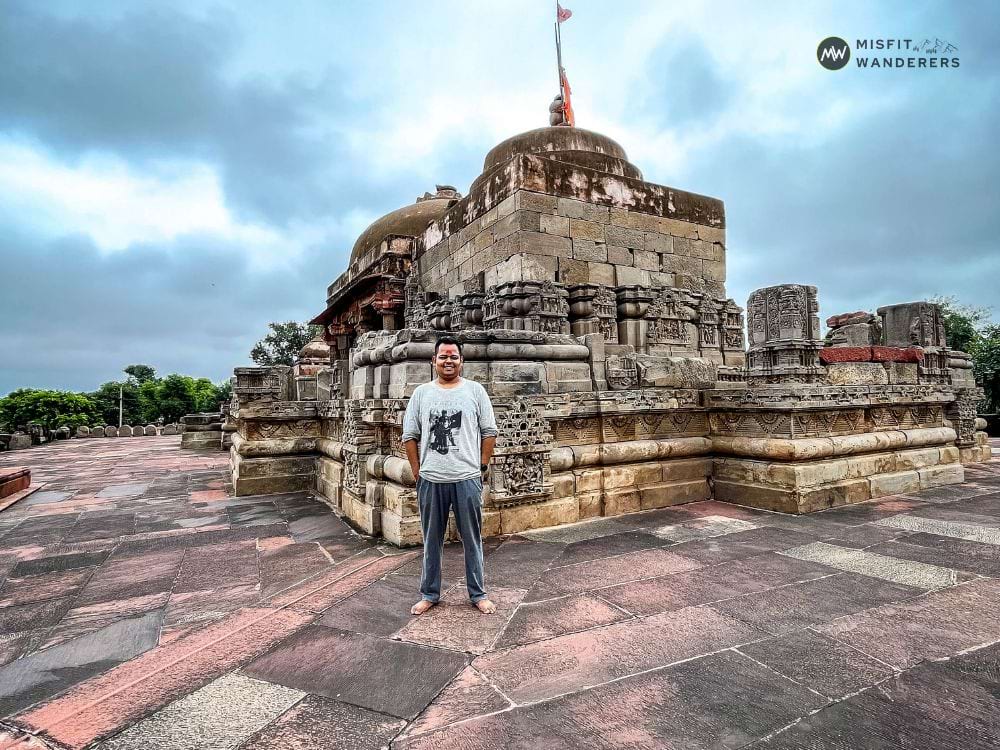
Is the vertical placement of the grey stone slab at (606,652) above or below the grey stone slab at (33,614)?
below

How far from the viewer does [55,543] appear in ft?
13.4

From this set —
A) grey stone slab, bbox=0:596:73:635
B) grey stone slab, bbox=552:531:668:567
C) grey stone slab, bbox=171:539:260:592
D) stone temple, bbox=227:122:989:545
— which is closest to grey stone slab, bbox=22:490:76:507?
stone temple, bbox=227:122:989:545

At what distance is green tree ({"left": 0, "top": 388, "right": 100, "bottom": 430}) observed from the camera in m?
27.1

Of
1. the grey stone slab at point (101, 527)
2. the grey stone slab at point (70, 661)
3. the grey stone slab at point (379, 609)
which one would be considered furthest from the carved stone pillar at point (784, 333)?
the grey stone slab at point (101, 527)

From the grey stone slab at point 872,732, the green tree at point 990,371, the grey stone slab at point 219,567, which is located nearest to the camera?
the grey stone slab at point 872,732

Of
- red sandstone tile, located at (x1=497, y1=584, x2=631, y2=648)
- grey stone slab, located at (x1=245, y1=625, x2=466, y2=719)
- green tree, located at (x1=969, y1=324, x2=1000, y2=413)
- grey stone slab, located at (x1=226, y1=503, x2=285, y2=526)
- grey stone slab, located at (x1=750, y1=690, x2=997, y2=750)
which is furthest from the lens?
green tree, located at (x1=969, y1=324, x2=1000, y2=413)

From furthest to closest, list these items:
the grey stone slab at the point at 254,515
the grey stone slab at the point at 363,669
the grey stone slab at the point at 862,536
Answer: the grey stone slab at the point at 254,515
the grey stone slab at the point at 862,536
the grey stone slab at the point at 363,669

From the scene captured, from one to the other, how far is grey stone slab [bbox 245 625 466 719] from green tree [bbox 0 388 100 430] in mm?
32616

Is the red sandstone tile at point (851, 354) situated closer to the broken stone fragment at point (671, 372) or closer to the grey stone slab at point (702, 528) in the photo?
the broken stone fragment at point (671, 372)

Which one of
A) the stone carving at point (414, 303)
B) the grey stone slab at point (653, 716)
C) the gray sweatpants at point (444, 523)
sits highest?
the stone carving at point (414, 303)

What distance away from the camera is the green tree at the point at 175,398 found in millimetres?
42750

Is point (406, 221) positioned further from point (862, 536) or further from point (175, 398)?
point (175, 398)

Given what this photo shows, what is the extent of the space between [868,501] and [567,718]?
4.59 metres

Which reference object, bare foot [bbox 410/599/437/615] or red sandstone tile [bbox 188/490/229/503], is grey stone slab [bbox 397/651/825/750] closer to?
bare foot [bbox 410/599/437/615]
